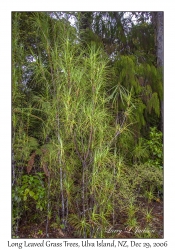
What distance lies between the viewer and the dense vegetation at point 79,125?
1.89 m

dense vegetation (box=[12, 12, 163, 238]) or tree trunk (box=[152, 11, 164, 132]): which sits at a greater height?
tree trunk (box=[152, 11, 164, 132])

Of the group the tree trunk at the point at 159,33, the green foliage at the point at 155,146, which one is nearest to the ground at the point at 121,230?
the green foliage at the point at 155,146

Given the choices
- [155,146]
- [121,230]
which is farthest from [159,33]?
[121,230]

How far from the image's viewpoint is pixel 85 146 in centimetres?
191

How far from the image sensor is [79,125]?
188cm

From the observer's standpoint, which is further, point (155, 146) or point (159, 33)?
point (155, 146)

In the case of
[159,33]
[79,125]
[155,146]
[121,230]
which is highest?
[159,33]

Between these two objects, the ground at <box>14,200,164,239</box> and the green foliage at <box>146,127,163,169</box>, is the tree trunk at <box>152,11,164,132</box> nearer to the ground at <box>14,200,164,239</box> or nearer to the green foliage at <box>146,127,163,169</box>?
the green foliage at <box>146,127,163,169</box>

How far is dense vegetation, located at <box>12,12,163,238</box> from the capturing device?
1.89 m

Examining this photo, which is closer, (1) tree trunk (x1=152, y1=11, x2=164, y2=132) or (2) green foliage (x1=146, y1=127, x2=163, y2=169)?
(1) tree trunk (x1=152, y1=11, x2=164, y2=132)

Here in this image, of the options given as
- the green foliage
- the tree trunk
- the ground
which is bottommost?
the ground

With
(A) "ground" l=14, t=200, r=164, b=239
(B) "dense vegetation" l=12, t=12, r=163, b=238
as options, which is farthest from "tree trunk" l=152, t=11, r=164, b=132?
(A) "ground" l=14, t=200, r=164, b=239

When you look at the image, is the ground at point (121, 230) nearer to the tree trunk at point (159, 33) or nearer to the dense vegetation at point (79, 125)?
the dense vegetation at point (79, 125)

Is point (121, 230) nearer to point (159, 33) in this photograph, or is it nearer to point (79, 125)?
point (79, 125)
